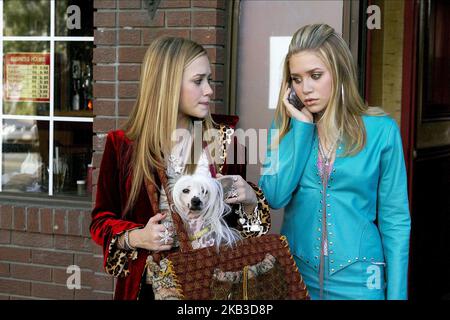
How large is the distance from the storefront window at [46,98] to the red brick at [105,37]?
15.0 inches

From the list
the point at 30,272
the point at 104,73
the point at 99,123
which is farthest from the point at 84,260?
the point at 104,73

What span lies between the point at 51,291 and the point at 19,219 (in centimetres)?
54

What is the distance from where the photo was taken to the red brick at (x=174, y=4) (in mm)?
4957

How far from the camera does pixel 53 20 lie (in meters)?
5.82

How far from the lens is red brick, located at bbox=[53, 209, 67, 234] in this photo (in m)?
5.45

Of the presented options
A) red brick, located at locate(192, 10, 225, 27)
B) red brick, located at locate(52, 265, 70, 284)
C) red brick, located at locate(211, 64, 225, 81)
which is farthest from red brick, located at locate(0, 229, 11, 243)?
red brick, located at locate(192, 10, 225, 27)

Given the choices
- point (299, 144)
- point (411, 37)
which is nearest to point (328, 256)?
point (299, 144)

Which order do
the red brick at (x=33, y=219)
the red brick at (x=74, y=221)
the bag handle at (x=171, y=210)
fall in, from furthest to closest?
the red brick at (x=33, y=219), the red brick at (x=74, y=221), the bag handle at (x=171, y=210)

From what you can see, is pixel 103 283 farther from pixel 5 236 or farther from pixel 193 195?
pixel 193 195

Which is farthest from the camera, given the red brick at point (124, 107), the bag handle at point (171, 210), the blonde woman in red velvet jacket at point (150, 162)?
the red brick at point (124, 107)

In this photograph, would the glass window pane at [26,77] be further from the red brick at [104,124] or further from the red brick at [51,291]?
the red brick at [51,291]

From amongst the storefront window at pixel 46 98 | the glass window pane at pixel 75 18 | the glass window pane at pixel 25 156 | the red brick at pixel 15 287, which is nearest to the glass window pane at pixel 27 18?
the storefront window at pixel 46 98

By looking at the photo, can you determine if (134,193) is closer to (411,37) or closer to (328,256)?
(328,256)
